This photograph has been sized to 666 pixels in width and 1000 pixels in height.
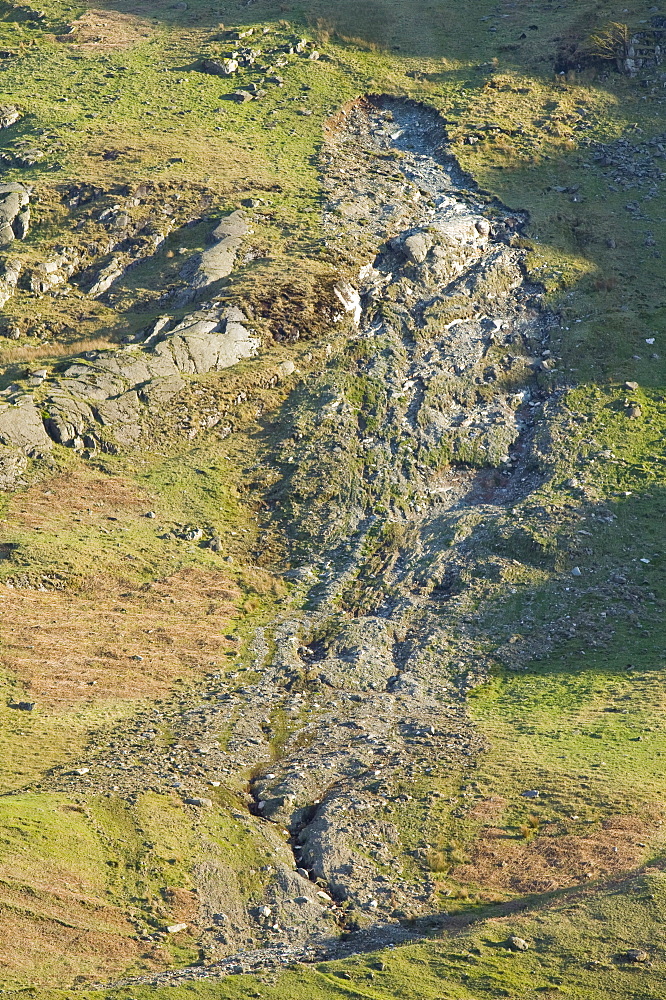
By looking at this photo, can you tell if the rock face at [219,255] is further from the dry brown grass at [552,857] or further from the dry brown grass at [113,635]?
the dry brown grass at [552,857]

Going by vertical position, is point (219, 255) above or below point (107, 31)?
below

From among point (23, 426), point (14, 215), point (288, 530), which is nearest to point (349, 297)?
point (288, 530)

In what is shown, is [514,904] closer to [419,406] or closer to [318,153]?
[419,406]

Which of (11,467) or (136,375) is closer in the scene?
(11,467)

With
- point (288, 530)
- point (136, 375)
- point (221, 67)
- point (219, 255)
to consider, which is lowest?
point (288, 530)

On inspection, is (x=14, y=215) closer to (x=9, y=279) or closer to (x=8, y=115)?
(x=9, y=279)

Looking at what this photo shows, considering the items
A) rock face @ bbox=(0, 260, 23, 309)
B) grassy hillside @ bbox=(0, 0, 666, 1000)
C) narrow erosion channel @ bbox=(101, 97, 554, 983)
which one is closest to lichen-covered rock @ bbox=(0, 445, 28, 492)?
grassy hillside @ bbox=(0, 0, 666, 1000)
